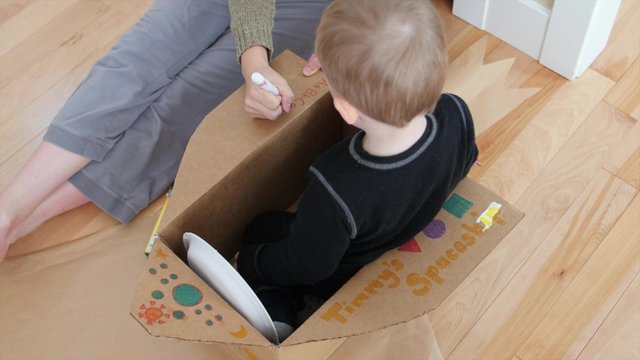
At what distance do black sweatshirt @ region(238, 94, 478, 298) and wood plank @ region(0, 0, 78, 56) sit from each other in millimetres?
842

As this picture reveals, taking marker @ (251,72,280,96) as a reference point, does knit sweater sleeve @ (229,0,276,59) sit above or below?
below

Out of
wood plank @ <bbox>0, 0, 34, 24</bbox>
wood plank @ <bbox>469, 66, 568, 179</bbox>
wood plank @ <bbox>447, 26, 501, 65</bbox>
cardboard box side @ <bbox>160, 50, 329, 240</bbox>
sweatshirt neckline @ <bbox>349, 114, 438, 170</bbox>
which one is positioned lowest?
wood plank @ <bbox>469, 66, 568, 179</bbox>

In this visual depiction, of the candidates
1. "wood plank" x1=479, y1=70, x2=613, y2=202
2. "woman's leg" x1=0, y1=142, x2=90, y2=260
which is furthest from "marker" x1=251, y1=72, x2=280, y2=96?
"wood plank" x1=479, y1=70, x2=613, y2=202

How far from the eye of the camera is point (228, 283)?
76 centimetres

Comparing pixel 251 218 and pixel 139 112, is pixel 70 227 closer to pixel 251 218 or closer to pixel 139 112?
pixel 139 112

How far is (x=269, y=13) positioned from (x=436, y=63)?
0.41 meters

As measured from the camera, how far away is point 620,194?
3.68ft

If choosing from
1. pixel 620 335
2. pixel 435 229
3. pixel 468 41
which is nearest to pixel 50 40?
pixel 468 41

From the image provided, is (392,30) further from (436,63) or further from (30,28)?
(30,28)

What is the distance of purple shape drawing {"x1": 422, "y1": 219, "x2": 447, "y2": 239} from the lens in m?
0.81

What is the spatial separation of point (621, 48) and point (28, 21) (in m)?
1.18

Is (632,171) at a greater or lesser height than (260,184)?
lesser

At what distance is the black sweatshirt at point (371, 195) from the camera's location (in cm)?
72

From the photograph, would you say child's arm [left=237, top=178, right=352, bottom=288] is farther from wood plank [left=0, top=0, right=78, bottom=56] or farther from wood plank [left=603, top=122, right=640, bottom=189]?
wood plank [left=0, top=0, right=78, bottom=56]
